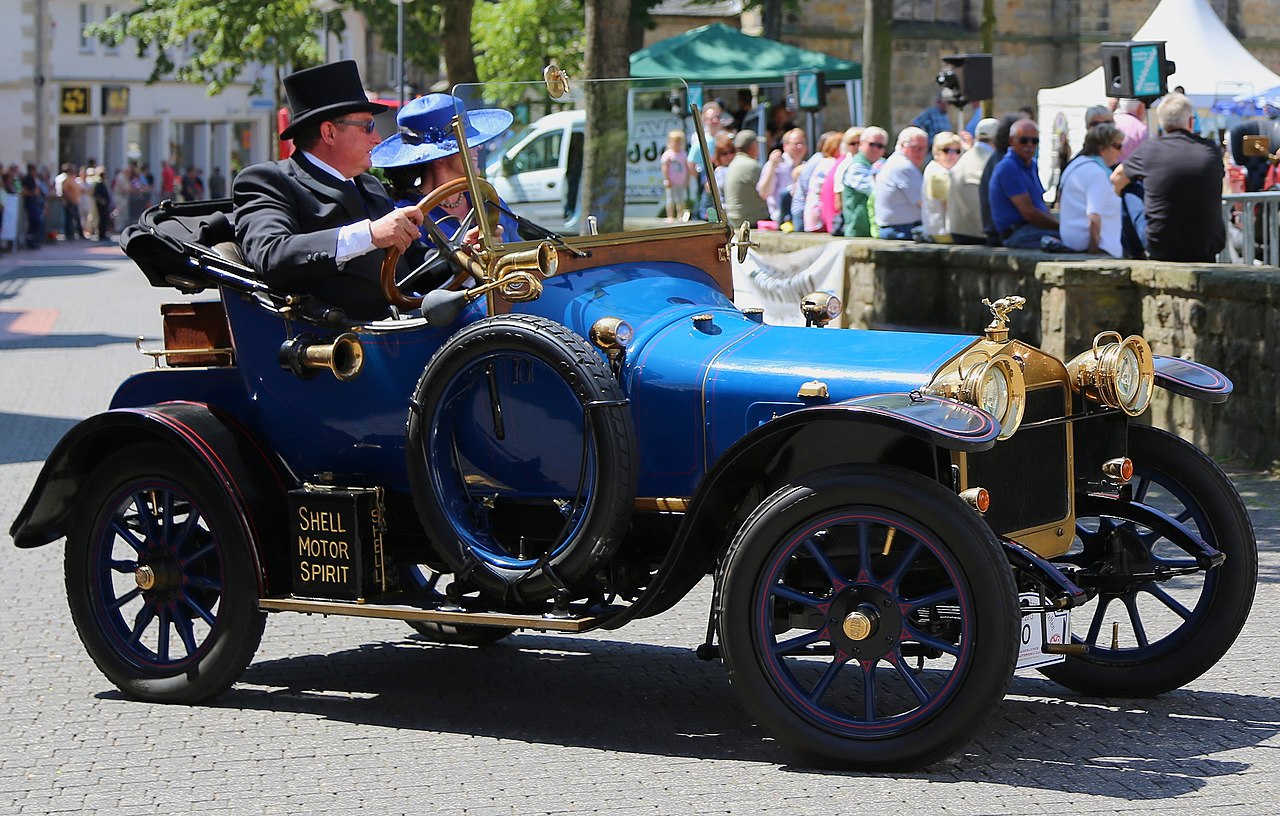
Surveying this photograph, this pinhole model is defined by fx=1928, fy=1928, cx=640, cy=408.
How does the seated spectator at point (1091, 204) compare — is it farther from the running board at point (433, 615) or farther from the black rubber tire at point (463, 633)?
the running board at point (433, 615)

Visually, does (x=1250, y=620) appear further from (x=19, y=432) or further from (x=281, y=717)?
(x=19, y=432)

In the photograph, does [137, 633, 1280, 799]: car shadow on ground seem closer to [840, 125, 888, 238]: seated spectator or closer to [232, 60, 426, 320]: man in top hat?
[232, 60, 426, 320]: man in top hat

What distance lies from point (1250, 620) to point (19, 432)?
9.20 metres

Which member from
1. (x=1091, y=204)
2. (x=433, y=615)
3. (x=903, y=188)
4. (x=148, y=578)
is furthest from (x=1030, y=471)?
(x=903, y=188)

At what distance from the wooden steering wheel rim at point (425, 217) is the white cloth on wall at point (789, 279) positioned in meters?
9.06

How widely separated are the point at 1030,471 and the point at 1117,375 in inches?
15.4

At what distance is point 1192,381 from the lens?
19.7ft

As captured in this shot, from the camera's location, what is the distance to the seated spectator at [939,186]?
15000 mm

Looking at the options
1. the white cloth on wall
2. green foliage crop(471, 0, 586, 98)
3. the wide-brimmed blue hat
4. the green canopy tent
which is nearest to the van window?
the wide-brimmed blue hat

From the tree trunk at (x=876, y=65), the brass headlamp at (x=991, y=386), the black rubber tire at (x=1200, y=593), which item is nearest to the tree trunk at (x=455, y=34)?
the tree trunk at (x=876, y=65)

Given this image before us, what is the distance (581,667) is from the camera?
6680 mm

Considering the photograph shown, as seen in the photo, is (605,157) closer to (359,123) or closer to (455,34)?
(359,123)

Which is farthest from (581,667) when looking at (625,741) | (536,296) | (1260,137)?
(1260,137)

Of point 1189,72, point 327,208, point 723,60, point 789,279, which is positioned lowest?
point 789,279
